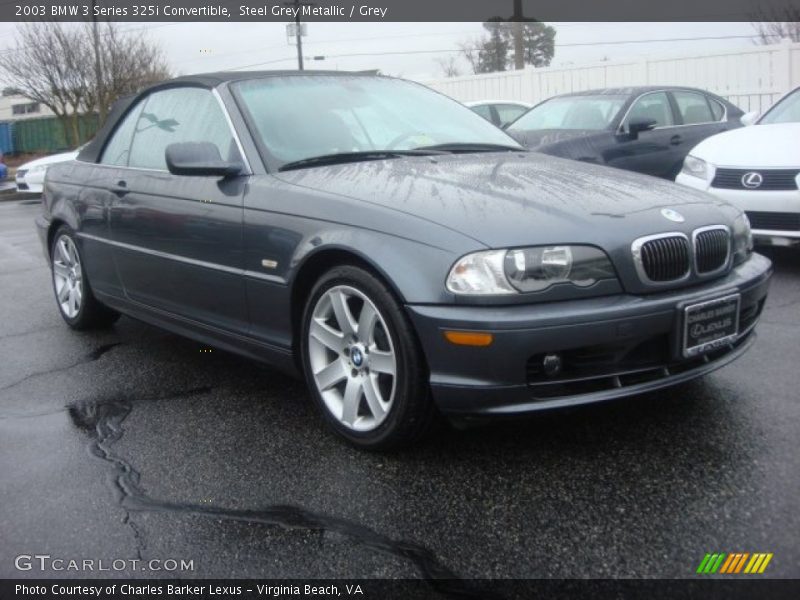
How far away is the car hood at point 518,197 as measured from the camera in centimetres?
296

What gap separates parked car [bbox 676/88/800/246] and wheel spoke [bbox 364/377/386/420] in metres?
3.86

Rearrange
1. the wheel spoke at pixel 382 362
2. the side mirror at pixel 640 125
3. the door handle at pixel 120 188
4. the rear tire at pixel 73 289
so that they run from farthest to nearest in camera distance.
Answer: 1. the side mirror at pixel 640 125
2. the rear tire at pixel 73 289
3. the door handle at pixel 120 188
4. the wheel spoke at pixel 382 362

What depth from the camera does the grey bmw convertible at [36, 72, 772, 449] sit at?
2.87 metres

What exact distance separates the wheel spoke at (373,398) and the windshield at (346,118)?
116cm

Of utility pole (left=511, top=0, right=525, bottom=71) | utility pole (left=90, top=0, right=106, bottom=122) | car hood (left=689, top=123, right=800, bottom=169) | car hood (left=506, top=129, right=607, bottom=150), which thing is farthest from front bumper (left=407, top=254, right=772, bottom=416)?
utility pole (left=90, top=0, right=106, bottom=122)

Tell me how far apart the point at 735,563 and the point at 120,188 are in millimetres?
3685

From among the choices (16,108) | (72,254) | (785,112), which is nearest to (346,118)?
(72,254)

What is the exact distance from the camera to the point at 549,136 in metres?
8.60

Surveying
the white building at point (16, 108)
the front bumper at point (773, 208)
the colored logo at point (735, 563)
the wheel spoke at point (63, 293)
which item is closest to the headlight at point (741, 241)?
the colored logo at point (735, 563)

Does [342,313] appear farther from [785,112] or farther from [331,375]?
[785,112]

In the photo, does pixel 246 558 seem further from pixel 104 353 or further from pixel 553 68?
pixel 553 68

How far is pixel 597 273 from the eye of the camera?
114 inches

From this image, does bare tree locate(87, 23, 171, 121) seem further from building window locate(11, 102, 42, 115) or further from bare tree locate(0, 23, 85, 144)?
building window locate(11, 102, 42, 115)

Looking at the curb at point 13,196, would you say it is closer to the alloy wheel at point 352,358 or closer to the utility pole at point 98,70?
the utility pole at point 98,70
